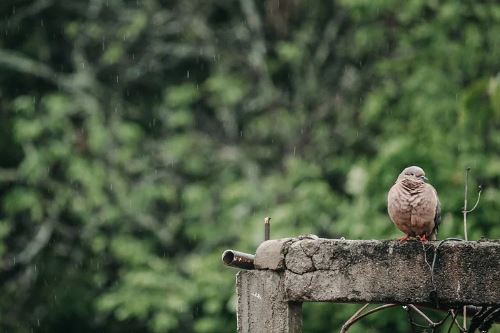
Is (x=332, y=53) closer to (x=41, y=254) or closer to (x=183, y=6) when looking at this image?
(x=183, y=6)

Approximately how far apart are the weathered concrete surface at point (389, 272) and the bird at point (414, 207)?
11cm

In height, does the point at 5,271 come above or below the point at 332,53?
below

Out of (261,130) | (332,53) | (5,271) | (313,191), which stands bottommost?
(5,271)

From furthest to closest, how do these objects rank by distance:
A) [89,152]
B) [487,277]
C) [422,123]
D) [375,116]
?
[89,152] < [375,116] < [422,123] < [487,277]

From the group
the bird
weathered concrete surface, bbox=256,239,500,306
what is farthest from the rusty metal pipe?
the bird

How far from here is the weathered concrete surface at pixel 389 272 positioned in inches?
121

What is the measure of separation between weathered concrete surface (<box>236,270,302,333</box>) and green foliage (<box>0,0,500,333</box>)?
4481 mm

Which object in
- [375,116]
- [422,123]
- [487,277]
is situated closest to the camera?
[487,277]

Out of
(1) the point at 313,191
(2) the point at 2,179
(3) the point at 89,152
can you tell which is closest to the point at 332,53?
(1) the point at 313,191

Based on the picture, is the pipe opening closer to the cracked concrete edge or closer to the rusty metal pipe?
the rusty metal pipe

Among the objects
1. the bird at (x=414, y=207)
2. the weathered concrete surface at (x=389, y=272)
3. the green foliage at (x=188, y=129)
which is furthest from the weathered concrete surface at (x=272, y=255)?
the green foliage at (x=188, y=129)

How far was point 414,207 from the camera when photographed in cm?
328

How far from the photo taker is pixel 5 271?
10.5 metres

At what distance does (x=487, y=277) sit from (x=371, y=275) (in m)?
0.37
